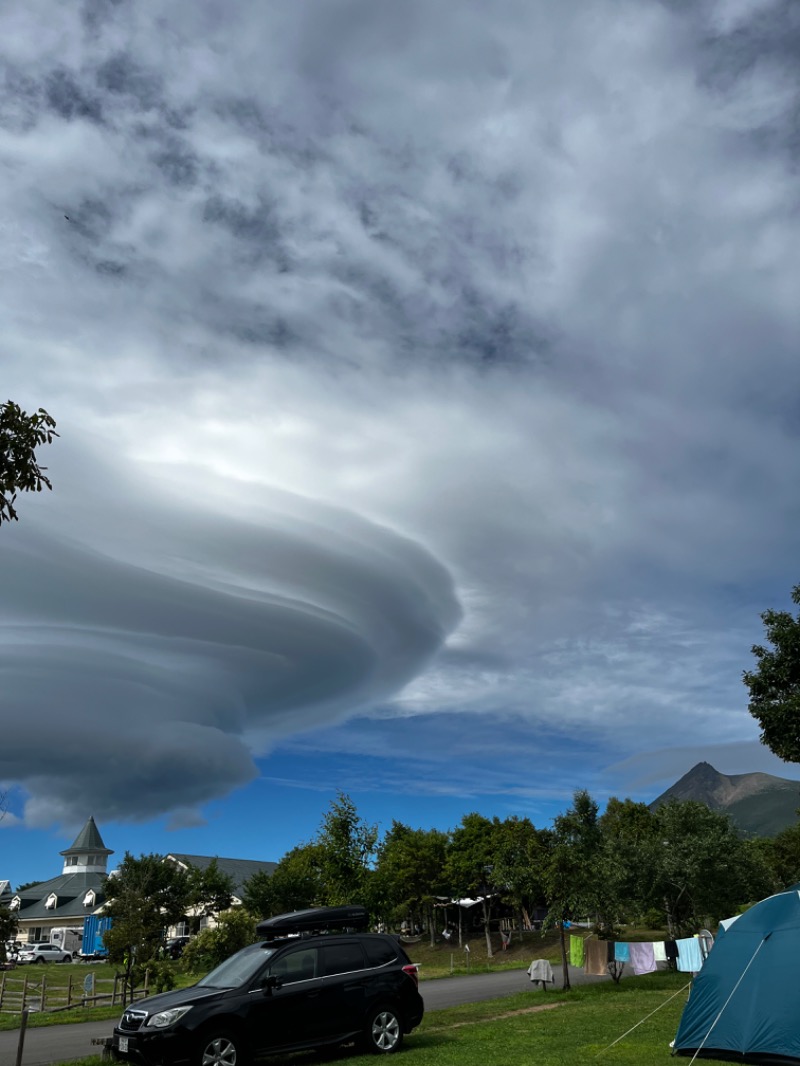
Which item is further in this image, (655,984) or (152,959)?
(655,984)

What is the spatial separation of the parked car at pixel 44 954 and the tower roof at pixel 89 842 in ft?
104

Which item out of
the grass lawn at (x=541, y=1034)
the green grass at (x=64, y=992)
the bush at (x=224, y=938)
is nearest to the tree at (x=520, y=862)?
the grass lawn at (x=541, y=1034)

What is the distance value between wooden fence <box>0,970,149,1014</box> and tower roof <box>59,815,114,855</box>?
177 ft

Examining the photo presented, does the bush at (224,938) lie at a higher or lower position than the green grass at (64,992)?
higher

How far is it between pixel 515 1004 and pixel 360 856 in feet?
36.0

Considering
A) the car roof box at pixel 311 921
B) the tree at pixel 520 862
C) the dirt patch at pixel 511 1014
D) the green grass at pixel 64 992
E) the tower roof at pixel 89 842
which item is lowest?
the dirt patch at pixel 511 1014

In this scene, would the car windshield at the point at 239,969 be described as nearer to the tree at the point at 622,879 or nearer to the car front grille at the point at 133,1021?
the car front grille at the point at 133,1021

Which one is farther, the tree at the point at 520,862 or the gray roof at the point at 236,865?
the gray roof at the point at 236,865

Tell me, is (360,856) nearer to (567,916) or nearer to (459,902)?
(567,916)

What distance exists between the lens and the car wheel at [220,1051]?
12.1 metres

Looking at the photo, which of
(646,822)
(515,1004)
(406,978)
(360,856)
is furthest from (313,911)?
(646,822)

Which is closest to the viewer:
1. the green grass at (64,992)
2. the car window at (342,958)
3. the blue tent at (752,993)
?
the blue tent at (752,993)

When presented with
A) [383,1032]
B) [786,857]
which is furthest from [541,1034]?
[786,857]

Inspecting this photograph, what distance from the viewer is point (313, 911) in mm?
15289
